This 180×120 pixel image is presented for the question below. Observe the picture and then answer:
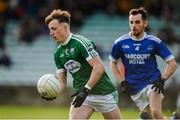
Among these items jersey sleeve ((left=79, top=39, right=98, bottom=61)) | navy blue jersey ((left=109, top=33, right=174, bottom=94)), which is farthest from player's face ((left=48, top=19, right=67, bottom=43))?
navy blue jersey ((left=109, top=33, right=174, bottom=94))

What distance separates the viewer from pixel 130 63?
38.0 ft

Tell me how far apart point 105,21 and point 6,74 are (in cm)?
354

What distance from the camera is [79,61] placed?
1032cm

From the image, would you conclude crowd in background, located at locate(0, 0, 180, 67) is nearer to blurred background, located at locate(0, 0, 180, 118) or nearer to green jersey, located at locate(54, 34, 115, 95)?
blurred background, located at locate(0, 0, 180, 118)

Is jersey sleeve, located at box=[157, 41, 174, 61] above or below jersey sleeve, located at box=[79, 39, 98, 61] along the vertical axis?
below

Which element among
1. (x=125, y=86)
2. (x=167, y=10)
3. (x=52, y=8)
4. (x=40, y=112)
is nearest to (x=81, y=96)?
(x=125, y=86)

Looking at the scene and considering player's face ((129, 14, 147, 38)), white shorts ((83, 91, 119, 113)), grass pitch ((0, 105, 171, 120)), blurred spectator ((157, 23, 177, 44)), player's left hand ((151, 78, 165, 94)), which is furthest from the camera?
blurred spectator ((157, 23, 177, 44))

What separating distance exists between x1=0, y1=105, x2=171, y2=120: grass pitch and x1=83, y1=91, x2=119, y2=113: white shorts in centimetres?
670

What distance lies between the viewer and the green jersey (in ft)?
33.5

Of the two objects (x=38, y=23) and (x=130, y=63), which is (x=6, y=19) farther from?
(x=130, y=63)

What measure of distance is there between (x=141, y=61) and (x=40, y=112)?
7930 mm

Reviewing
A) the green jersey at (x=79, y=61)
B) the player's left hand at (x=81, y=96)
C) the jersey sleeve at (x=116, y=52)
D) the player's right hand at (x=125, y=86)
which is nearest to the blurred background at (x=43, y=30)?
the jersey sleeve at (x=116, y=52)

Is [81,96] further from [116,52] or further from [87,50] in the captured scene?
[116,52]

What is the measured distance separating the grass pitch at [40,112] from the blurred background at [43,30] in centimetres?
78
